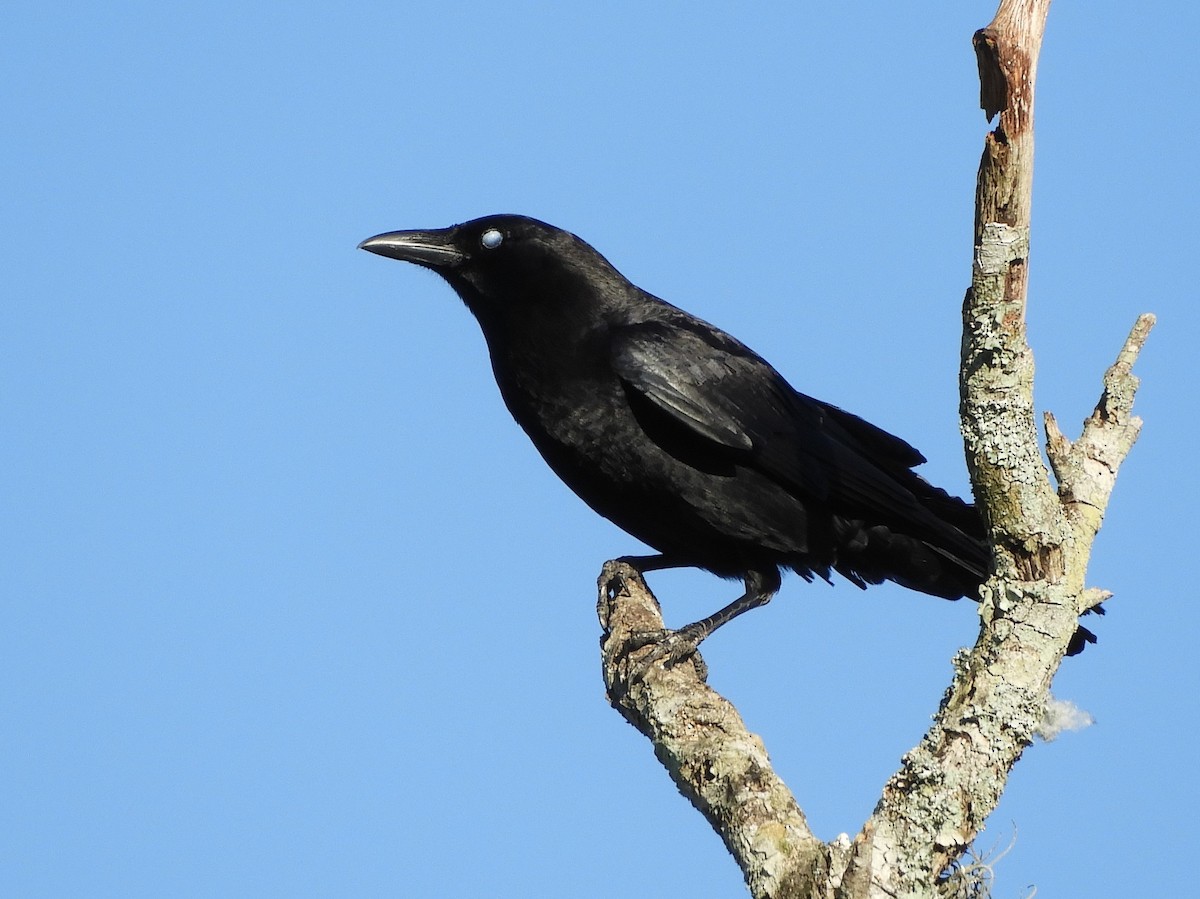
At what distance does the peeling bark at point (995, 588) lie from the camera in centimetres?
355

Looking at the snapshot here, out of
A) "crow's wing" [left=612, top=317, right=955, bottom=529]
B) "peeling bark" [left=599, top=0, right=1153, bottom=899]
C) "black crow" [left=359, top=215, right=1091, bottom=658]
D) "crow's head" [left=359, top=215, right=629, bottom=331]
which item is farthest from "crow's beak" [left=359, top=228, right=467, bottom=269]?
"peeling bark" [left=599, top=0, right=1153, bottom=899]

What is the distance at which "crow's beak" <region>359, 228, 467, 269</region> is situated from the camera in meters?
7.16

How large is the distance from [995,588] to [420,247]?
4160 mm

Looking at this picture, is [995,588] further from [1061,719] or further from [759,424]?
[759,424]

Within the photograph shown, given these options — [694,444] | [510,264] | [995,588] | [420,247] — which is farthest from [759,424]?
[995,588]

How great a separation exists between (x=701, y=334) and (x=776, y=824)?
349 cm

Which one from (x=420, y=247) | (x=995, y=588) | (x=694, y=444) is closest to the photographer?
(x=995, y=588)

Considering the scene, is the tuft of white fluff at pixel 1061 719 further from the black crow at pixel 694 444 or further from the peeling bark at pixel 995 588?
the black crow at pixel 694 444

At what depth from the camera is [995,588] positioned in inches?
155

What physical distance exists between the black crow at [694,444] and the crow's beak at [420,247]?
0.16 metres

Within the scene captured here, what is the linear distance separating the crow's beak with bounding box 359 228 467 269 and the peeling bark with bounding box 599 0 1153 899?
12.2 feet

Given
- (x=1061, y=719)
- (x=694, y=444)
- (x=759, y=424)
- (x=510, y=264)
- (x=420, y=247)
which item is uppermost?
(x=420, y=247)

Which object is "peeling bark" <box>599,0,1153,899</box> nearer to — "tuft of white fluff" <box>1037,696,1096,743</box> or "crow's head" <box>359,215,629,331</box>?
"tuft of white fluff" <box>1037,696,1096,743</box>

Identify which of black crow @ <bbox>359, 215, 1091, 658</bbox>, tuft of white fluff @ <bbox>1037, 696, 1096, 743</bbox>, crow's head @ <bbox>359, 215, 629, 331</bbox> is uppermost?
crow's head @ <bbox>359, 215, 629, 331</bbox>
